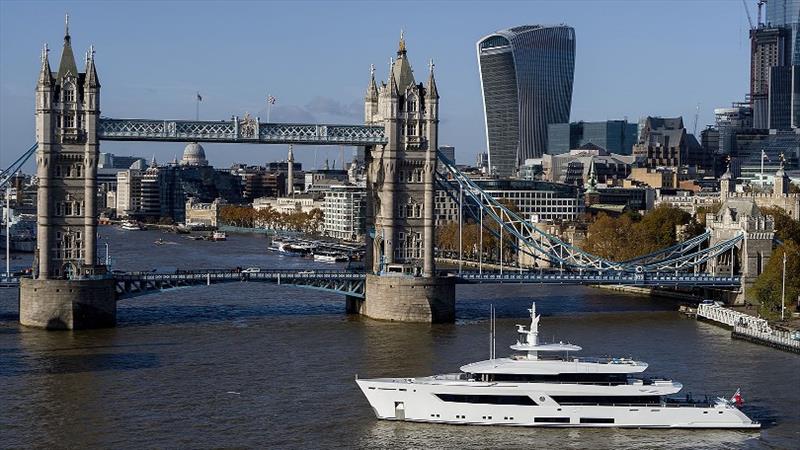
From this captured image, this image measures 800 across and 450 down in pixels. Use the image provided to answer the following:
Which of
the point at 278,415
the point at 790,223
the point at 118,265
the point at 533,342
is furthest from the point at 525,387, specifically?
the point at 118,265

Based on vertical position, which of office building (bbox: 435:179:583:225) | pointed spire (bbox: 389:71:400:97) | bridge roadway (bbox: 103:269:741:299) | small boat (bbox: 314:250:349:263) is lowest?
small boat (bbox: 314:250:349:263)

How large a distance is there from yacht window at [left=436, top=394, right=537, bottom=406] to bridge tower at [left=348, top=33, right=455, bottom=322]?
33673 millimetres

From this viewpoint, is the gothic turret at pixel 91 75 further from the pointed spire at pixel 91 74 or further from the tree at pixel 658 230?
the tree at pixel 658 230

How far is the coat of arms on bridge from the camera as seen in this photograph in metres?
93.6

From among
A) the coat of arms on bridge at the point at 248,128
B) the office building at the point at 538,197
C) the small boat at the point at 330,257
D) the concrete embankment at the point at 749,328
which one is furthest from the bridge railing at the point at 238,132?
the office building at the point at 538,197

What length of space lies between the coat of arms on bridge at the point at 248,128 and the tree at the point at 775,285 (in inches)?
1437

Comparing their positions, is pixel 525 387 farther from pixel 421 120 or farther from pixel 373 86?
pixel 373 86

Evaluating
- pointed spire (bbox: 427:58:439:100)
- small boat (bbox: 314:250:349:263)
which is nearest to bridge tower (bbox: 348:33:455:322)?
pointed spire (bbox: 427:58:439:100)

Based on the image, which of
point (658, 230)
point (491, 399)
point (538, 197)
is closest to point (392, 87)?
point (491, 399)

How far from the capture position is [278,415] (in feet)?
198

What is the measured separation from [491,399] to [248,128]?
39980 millimetres

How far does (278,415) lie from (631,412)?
15.5 meters

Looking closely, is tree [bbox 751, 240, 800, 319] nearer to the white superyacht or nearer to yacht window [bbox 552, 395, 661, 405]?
the white superyacht

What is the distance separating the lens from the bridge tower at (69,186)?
8756 cm
